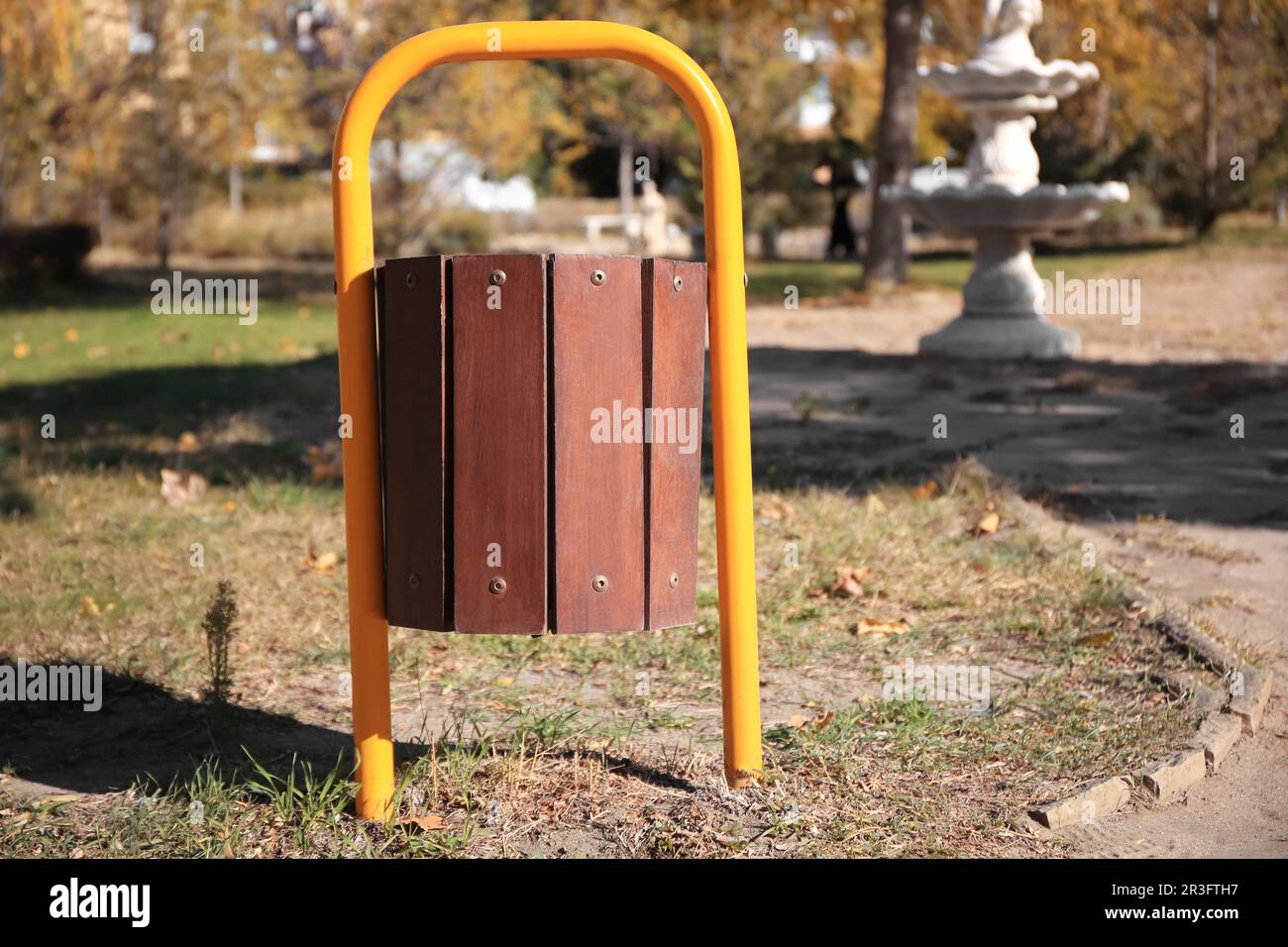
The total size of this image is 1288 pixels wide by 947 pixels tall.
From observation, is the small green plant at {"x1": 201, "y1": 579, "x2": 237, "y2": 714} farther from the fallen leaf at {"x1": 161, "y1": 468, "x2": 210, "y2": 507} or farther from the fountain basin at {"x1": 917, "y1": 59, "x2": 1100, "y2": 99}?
the fountain basin at {"x1": 917, "y1": 59, "x2": 1100, "y2": 99}

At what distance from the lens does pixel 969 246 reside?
28234 millimetres

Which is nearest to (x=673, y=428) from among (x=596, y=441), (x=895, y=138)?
(x=596, y=441)

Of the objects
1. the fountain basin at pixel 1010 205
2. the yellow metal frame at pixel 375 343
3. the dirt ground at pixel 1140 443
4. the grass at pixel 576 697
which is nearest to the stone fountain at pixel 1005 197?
the fountain basin at pixel 1010 205

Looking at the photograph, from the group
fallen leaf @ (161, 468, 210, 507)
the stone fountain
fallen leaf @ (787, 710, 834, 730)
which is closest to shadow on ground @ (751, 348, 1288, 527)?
the stone fountain

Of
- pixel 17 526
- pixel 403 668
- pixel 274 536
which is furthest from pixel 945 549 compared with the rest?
pixel 17 526

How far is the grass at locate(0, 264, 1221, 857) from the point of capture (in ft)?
9.06

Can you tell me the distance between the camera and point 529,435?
2.62 metres

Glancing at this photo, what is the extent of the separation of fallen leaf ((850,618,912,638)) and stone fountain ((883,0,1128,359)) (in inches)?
258

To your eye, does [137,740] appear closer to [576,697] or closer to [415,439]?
[576,697]

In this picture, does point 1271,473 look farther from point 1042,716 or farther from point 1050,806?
point 1050,806

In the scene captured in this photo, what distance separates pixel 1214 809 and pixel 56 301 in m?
13.6

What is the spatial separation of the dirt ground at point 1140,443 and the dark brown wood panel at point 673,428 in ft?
2.93

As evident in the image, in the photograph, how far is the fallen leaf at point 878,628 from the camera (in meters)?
3.98

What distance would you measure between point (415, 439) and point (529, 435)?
0.22 meters
